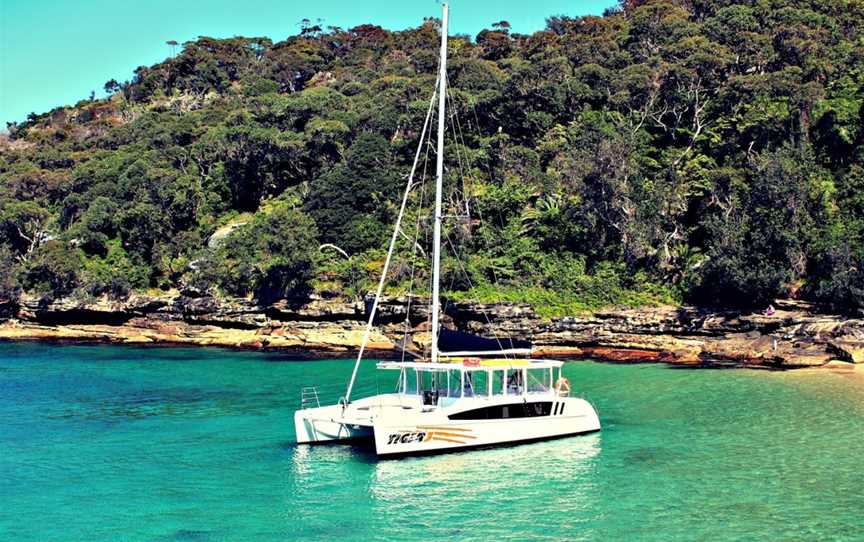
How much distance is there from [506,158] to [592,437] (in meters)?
38.8

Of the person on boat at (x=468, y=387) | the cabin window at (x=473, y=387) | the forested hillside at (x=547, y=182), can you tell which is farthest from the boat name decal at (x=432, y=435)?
the forested hillside at (x=547, y=182)

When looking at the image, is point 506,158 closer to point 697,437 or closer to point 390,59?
point 697,437

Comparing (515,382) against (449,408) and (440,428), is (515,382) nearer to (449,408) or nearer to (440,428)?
(449,408)

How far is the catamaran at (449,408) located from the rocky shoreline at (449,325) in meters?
12.6

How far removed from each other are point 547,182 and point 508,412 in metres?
37.4

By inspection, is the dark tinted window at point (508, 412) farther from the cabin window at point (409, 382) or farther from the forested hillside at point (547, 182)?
the forested hillside at point (547, 182)

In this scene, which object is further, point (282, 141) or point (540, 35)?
point (540, 35)

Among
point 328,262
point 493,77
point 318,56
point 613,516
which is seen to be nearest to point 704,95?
point 493,77

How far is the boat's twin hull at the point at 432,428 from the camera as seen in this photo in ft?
86.7

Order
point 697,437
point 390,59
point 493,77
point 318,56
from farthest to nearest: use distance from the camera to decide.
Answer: point 318,56 < point 390,59 < point 493,77 < point 697,437

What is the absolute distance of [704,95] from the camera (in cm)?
6469

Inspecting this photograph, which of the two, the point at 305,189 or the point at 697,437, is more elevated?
the point at 305,189

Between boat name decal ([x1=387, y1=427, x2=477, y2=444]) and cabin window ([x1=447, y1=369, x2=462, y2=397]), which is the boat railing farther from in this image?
boat name decal ([x1=387, y1=427, x2=477, y2=444])

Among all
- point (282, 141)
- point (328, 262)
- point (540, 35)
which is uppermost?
point (540, 35)
